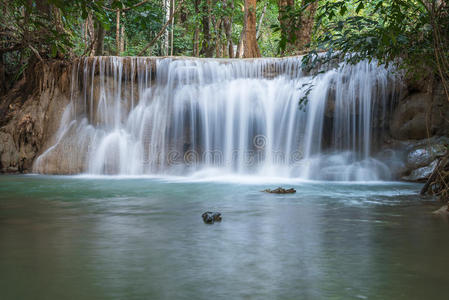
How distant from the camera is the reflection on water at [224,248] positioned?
8.96ft

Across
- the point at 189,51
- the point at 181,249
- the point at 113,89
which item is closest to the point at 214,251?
the point at 181,249

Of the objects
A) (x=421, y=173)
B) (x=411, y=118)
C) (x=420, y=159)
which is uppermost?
(x=411, y=118)

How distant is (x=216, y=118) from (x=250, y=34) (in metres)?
4.99

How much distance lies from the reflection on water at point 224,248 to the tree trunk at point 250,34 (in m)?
9.66

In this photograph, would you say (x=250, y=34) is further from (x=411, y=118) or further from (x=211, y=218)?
(x=211, y=218)

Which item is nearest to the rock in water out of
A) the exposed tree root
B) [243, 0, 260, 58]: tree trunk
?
the exposed tree root

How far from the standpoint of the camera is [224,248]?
12.2 ft

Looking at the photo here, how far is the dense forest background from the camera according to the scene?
409 cm

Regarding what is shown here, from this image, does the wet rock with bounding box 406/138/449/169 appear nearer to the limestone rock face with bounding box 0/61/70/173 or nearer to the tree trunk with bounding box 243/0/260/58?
the tree trunk with bounding box 243/0/260/58

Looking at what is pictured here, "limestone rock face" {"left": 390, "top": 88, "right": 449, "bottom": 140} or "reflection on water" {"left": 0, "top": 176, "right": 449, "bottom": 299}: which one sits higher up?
"limestone rock face" {"left": 390, "top": 88, "right": 449, "bottom": 140}

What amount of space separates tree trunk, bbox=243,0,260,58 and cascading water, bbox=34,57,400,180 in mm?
3302

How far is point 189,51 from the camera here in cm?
2416

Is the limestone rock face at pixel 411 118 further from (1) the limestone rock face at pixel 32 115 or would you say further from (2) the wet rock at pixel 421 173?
(1) the limestone rock face at pixel 32 115

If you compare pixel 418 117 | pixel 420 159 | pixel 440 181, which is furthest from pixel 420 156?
pixel 440 181
